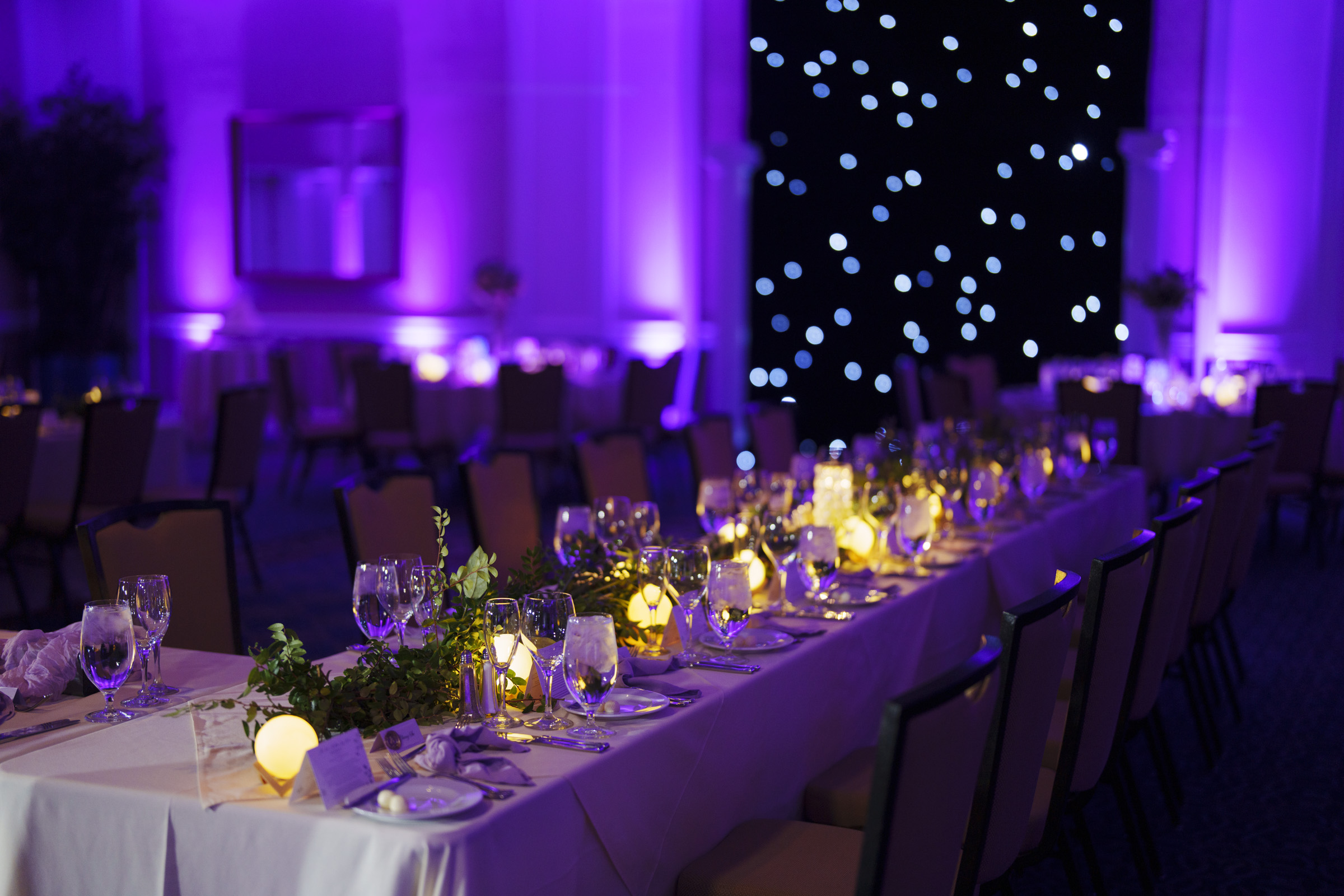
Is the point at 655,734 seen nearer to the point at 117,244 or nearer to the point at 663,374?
the point at 663,374

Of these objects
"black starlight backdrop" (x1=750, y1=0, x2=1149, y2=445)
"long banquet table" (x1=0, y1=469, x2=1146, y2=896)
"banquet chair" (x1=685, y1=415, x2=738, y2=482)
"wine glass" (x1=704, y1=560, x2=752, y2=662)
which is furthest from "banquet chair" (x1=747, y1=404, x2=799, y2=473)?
"black starlight backdrop" (x1=750, y1=0, x2=1149, y2=445)

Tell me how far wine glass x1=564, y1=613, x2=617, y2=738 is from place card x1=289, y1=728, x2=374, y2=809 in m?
0.31

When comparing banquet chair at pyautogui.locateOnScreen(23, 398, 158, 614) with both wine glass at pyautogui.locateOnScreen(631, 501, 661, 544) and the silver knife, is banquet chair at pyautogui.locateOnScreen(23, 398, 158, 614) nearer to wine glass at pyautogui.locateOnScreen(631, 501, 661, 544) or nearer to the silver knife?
wine glass at pyautogui.locateOnScreen(631, 501, 661, 544)

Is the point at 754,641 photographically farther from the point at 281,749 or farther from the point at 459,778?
the point at 281,749

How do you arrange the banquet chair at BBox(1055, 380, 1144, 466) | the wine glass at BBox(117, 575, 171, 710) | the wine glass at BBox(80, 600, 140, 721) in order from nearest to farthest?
the wine glass at BBox(80, 600, 140, 721), the wine glass at BBox(117, 575, 171, 710), the banquet chair at BBox(1055, 380, 1144, 466)

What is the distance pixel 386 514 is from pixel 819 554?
3.88 ft

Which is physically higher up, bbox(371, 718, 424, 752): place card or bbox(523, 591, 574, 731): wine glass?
bbox(523, 591, 574, 731): wine glass

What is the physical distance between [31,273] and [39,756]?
34.3 feet

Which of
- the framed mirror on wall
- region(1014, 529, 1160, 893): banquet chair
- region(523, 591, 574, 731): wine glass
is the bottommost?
region(1014, 529, 1160, 893): banquet chair

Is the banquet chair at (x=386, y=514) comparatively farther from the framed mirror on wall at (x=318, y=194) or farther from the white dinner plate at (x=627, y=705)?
the framed mirror on wall at (x=318, y=194)

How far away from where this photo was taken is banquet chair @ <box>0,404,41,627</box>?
14.9ft

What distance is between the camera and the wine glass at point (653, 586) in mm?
2189

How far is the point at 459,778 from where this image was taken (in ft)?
5.27

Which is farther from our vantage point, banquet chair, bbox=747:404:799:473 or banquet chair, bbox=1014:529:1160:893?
banquet chair, bbox=747:404:799:473
